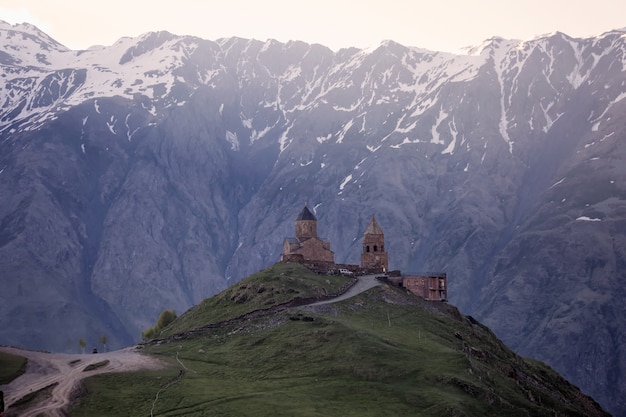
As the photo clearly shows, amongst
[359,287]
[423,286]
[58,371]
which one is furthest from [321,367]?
[423,286]

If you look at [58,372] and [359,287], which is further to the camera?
[359,287]

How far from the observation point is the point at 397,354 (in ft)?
389

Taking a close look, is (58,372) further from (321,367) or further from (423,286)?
(423,286)

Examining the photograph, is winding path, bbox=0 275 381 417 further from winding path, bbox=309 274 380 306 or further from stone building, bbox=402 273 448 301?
stone building, bbox=402 273 448 301

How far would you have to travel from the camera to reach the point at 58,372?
371 ft

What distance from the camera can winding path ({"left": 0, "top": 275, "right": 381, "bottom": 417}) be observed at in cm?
9807

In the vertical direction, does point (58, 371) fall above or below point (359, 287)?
above

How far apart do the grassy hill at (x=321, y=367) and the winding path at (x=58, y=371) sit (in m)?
2.57

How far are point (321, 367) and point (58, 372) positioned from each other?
35516mm

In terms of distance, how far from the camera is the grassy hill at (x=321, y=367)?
101m

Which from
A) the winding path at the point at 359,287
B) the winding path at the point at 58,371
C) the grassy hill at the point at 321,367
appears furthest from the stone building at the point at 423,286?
the winding path at the point at 58,371

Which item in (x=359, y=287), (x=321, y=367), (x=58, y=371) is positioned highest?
(x=58, y=371)

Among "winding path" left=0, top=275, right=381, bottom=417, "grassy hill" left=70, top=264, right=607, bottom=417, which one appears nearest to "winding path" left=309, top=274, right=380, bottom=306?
"grassy hill" left=70, top=264, right=607, bottom=417

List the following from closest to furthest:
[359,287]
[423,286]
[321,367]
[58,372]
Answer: [58,372] → [321,367] → [359,287] → [423,286]
